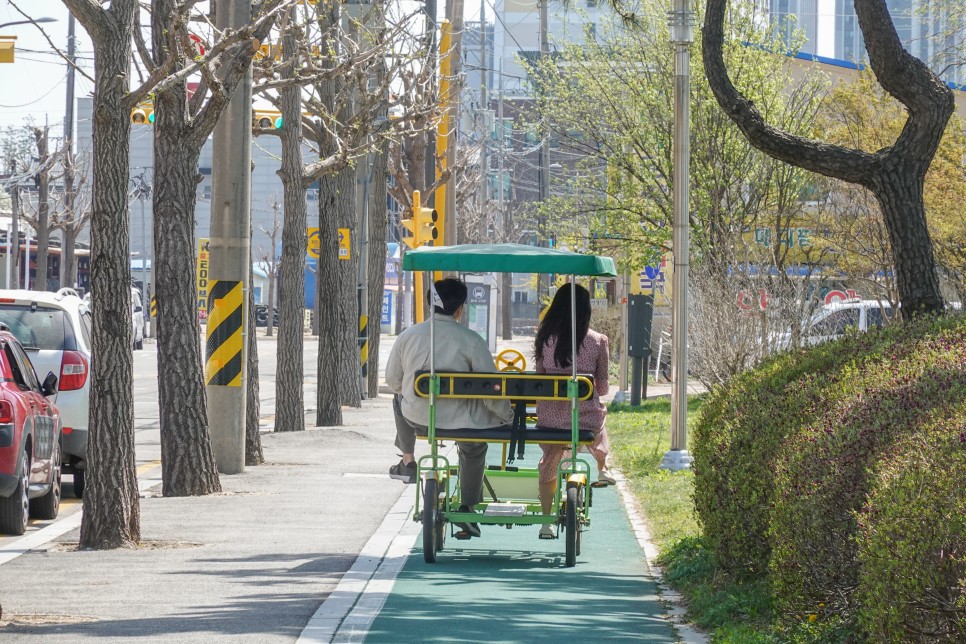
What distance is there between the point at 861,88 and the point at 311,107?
1418cm

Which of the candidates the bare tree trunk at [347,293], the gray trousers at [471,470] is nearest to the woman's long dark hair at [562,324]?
the gray trousers at [471,470]

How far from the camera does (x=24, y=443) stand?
11305 mm

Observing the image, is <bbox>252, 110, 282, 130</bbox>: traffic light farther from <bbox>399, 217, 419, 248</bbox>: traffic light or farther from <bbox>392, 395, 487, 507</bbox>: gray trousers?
<bbox>392, 395, 487, 507</bbox>: gray trousers

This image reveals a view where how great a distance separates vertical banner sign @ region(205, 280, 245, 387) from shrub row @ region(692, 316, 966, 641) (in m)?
6.44

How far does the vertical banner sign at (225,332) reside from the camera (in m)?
14.8

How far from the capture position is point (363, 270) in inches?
1142

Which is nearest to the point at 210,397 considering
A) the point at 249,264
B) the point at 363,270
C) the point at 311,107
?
the point at 249,264

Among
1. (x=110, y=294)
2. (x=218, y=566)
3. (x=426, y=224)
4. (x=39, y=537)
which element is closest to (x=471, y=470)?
(x=218, y=566)

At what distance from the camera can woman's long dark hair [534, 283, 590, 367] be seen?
10.5 meters

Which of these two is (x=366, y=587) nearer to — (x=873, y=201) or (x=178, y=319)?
(x=178, y=319)

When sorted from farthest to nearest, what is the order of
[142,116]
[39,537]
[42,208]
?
[42,208], [142,116], [39,537]

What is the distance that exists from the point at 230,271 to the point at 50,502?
3.31m

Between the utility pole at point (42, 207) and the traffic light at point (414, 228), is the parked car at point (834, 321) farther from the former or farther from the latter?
the utility pole at point (42, 207)

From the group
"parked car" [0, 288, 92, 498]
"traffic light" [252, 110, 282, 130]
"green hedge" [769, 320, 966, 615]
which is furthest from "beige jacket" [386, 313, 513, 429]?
"traffic light" [252, 110, 282, 130]
